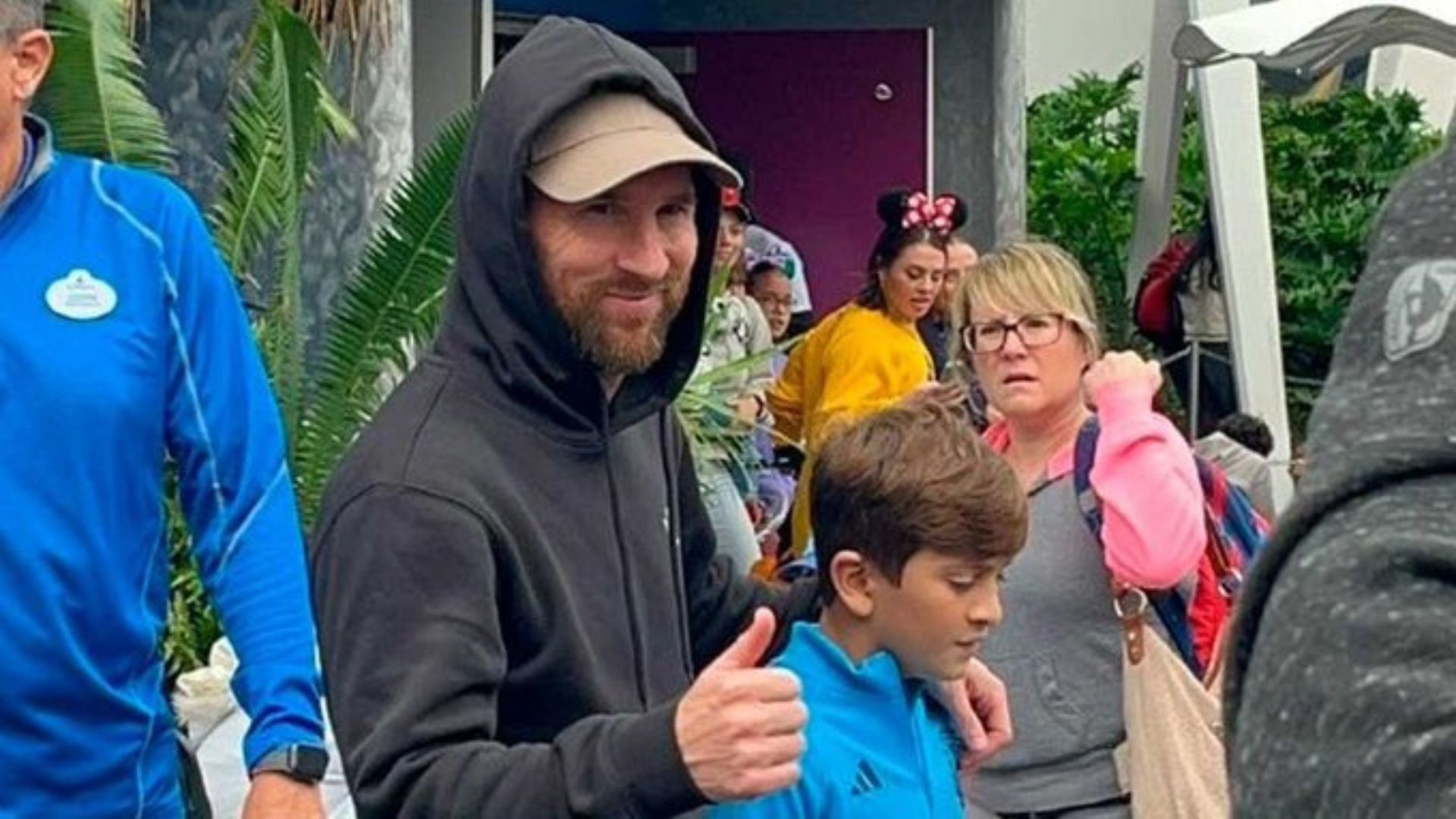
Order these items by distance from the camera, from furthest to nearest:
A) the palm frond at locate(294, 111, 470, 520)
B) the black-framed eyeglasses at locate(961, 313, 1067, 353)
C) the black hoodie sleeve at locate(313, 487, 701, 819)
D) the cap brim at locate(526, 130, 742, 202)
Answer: the palm frond at locate(294, 111, 470, 520)
the black-framed eyeglasses at locate(961, 313, 1067, 353)
the cap brim at locate(526, 130, 742, 202)
the black hoodie sleeve at locate(313, 487, 701, 819)

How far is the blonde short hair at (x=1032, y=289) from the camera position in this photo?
16.4ft

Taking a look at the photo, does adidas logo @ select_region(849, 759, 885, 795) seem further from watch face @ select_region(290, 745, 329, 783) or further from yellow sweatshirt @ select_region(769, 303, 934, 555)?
yellow sweatshirt @ select_region(769, 303, 934, 555)

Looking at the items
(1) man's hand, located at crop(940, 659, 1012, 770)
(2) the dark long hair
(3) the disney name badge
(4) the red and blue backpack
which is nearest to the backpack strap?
(4) the red and blue backpack

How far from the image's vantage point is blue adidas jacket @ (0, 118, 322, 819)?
10.9 feet

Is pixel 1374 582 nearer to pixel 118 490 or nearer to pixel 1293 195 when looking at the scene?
pixel 118 490

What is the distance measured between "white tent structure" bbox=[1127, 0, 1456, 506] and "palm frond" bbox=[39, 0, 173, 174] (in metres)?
4.60

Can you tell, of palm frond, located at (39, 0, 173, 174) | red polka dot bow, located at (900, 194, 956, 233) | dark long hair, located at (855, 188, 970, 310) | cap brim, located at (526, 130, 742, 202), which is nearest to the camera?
cap brim, located at (526, 130, 742, 202)

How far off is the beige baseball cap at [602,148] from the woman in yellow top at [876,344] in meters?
5.57

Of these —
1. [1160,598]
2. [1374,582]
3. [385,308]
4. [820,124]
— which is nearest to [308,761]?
[1160,598]

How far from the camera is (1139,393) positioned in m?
4.68

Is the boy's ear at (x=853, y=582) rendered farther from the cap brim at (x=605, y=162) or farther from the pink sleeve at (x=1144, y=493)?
the pink sleeve at (x=1144, y=493)

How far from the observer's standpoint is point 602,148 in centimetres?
300

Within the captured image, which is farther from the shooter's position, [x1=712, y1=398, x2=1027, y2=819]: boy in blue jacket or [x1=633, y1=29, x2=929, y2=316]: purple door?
[x1=633, y1=29, x2=929, y2=316]: purple door

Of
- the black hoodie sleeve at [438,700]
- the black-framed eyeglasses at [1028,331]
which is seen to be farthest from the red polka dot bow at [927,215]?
the black hoodie sleeve at [438,700]
